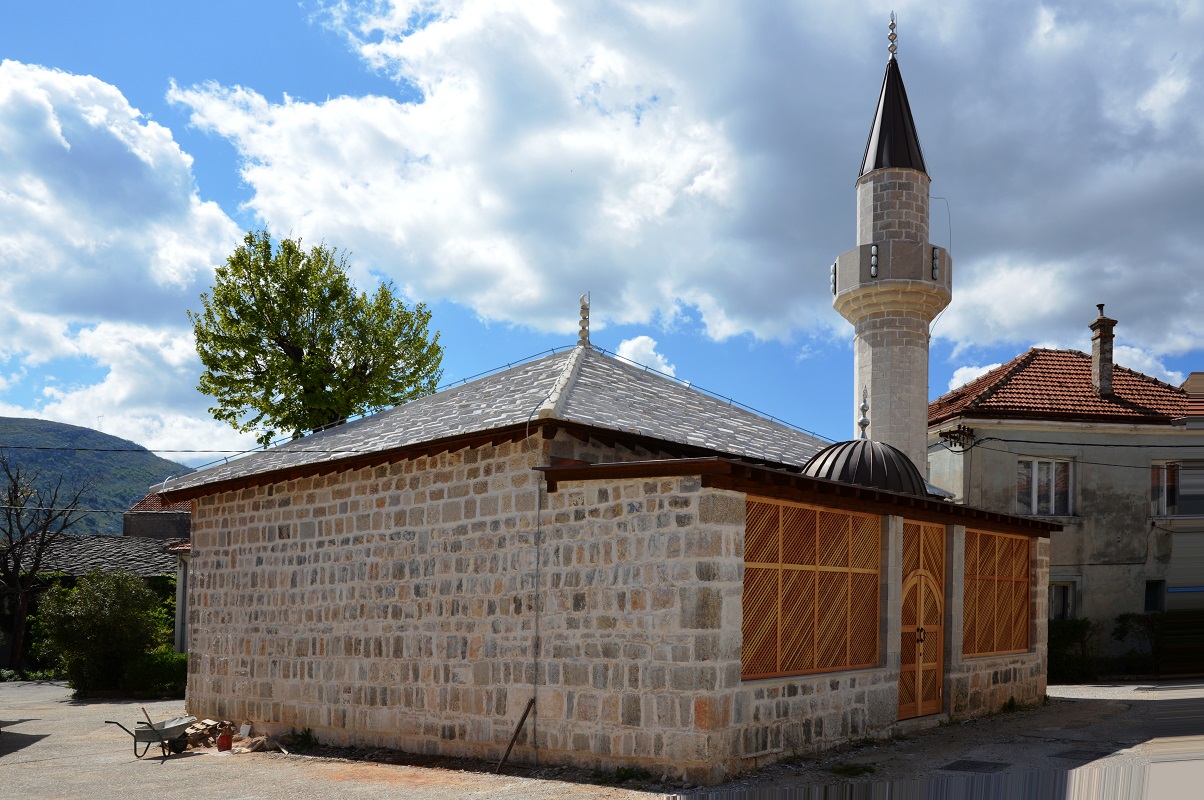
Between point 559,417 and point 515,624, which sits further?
point 515,624

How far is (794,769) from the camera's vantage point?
8945 millimetres

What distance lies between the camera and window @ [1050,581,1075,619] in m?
21.7

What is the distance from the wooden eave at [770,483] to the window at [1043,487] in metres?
10.3

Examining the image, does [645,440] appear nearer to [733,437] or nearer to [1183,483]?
[733,437]

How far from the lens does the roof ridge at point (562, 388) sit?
964cm

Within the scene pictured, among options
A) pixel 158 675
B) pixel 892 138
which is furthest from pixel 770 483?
pixel 158 675

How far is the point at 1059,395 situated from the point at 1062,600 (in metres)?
4.37

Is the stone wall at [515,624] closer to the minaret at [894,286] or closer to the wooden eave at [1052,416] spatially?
the minaret at [894,286]

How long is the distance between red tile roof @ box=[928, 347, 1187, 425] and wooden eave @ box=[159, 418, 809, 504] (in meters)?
11.3

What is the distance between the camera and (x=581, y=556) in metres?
9.46

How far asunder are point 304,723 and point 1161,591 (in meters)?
18.2

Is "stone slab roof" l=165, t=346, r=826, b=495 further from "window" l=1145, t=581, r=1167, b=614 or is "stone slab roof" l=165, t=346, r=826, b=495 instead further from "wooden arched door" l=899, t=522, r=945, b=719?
"window" l=1145, t=581, r=1167, b=614

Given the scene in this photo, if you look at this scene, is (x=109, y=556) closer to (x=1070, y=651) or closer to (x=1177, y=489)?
(x=1070, y=651)

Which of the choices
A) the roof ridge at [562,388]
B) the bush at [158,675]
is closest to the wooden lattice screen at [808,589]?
the roof ridge at [562,388]
